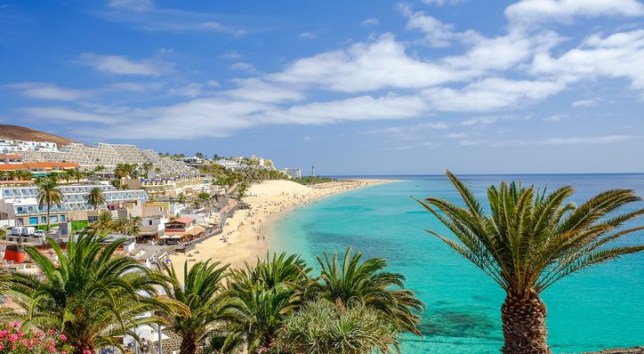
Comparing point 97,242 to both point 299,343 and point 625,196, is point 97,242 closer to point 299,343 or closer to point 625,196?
point 299,343

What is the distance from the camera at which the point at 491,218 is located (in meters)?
10.4

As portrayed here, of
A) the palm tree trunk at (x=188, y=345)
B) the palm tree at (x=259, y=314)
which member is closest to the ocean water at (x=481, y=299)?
the palm tree at (x=259, y=314)

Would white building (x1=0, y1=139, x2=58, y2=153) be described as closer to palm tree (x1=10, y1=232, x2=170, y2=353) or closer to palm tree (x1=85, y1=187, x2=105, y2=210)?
palm tree (x1=85, y1=187, x2=105, y2=210)

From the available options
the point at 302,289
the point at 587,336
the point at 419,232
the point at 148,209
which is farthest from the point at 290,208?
the point at 302,289

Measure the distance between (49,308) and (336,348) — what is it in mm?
6354

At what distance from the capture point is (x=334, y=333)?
9.84 m

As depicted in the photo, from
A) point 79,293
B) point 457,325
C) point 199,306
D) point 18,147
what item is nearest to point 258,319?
point 199,306

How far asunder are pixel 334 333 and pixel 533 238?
498 centimetres

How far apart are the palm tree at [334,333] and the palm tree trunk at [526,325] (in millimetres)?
2913

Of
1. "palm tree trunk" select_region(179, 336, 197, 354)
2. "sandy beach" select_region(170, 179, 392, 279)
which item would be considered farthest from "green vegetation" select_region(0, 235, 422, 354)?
"sandy beach" select_region(170, 179, 392, 279)

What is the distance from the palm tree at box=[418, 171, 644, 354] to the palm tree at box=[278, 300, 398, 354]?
3.04m

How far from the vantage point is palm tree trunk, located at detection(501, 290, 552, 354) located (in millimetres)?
9641

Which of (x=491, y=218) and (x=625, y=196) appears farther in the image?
(x=491, y=218)

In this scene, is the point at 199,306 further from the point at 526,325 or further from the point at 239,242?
the point at 239,242
